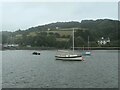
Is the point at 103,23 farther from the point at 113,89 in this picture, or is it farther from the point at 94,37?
the point at 113,89

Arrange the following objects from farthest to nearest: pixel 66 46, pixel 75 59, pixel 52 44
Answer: pixel 52 44
pixel 66 46
pixel 75 59

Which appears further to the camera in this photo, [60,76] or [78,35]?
[78,35]

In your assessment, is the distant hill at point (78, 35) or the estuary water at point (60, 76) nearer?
the estuary water at point (60, 76)

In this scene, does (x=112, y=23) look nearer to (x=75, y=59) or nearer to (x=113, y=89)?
(x=75, y=59)

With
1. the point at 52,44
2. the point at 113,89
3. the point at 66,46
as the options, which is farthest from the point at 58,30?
the point at 113,89

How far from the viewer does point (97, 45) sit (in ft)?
525

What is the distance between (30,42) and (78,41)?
3203cm

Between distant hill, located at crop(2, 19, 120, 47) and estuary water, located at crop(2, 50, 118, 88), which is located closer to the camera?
estuary water, located at crop(2, 50, 118, 88)

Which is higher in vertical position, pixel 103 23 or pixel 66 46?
pixel 103 23

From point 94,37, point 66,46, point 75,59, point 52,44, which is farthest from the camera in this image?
point 94,37

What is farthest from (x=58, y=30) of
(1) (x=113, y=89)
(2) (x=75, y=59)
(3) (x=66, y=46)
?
(1) (x=113, y=89)

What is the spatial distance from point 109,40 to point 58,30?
30915 mm

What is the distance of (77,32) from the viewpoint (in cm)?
15250

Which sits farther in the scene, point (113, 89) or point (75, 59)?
point (75, 59)
